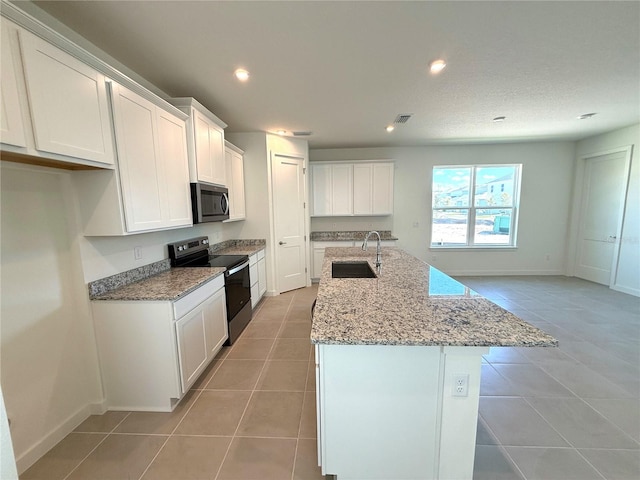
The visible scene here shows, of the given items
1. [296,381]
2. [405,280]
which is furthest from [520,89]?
[296,381]

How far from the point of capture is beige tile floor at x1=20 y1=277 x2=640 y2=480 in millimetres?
1424

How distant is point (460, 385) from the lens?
3.81 feet

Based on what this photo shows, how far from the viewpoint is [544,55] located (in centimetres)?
200

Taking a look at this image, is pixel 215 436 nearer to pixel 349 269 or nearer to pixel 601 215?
pixel 349 269

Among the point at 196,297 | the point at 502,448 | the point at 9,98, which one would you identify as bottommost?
the point at 502,448

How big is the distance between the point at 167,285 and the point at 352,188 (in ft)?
12.3

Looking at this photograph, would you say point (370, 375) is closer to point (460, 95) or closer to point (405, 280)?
point (405, 280)

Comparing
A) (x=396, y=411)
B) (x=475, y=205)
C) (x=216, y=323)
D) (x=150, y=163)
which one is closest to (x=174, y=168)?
(x=150, y=163)

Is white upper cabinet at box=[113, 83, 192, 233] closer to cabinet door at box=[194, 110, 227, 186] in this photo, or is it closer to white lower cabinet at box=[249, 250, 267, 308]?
cabinet door at box=[194, 110, 227, 186]

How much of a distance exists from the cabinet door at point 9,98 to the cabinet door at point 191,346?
1.32 meters

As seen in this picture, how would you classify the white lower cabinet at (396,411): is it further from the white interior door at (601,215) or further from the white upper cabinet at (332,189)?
the white interior door at (601,215)

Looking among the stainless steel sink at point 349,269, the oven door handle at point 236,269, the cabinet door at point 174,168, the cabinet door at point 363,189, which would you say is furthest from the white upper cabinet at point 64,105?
the cabinet door at point 363,189

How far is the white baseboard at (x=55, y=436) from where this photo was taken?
1.42 meters

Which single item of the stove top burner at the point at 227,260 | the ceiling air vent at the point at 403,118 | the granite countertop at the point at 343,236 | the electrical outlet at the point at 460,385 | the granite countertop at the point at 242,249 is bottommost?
the electrical outlet at the point at 460,385
